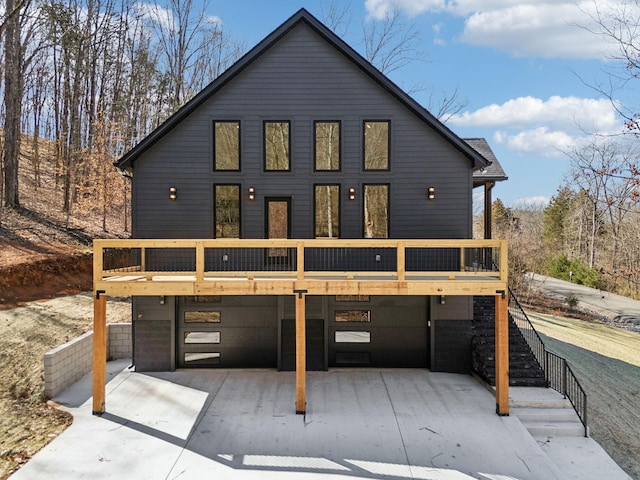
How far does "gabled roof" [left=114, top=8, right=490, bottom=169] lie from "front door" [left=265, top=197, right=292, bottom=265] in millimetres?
2972

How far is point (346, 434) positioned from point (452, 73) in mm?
18469

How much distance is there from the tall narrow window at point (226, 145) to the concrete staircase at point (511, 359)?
24.7ft

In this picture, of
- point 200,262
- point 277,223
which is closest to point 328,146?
point 277,223

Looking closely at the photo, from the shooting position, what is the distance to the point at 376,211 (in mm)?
9961

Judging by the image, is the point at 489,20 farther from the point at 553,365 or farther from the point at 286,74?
the point at 553,365

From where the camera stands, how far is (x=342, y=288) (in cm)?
786

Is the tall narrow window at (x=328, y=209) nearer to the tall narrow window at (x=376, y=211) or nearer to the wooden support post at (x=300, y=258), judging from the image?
the tall narrow window at (x=376, y=211)

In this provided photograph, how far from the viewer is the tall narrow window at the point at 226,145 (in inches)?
392

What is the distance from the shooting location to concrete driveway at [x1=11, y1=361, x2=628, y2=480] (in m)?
5.87

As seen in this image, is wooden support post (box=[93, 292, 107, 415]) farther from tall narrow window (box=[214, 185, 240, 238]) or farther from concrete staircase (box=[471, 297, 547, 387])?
concrete staircase (box=[471, 297, 547, 387])

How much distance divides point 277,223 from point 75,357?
18.7ft

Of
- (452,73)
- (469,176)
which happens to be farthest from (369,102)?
(452,73)

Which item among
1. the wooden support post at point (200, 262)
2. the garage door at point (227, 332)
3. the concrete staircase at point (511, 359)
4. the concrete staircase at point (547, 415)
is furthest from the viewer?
the garage door at point (227, 332)

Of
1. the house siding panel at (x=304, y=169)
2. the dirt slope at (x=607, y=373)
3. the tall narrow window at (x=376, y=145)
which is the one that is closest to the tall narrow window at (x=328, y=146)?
the house siding panel at (x=304, y=169)
